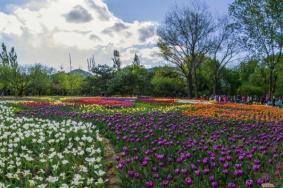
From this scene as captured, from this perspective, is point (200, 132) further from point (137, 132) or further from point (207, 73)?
point (207, 73)

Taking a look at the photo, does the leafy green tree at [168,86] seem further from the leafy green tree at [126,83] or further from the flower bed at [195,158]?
the flower bed at [195,158]

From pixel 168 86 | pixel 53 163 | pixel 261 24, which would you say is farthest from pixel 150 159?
pixel 168 86

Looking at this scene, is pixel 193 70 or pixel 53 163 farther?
pixel 193 70

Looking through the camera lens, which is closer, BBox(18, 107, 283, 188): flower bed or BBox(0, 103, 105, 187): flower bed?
BBox(18, 107, 283, 188): flower bed

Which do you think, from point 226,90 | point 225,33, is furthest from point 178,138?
point 226,90

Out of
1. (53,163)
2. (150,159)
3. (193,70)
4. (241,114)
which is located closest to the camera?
(150,159)

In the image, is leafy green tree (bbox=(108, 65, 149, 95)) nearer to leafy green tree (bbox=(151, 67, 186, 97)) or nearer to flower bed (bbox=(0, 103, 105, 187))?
leafy green tree (bbox=(151, 67, 186, 97))

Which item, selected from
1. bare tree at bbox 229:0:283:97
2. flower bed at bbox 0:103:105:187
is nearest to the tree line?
bare tree at bbox 229:0:283:97

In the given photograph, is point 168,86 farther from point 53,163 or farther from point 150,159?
point 150,159

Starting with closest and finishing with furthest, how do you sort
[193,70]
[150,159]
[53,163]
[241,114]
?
[150,159], [53,163], [241,114], [193,70]

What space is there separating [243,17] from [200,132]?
2871 cm

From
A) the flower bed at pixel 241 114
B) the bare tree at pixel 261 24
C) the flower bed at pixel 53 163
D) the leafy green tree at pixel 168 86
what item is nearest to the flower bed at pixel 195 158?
the flower bed at pixel 53 163

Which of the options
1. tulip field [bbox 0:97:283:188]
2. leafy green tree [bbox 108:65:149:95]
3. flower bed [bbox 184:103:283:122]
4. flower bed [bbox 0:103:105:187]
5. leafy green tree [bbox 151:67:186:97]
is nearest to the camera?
tulip field [bbox 0:97:283:188]

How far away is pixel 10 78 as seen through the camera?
2426 inches
